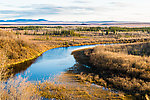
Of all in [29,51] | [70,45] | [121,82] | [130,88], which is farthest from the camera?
[70,45]

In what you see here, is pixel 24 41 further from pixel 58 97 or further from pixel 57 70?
pixel 58 97

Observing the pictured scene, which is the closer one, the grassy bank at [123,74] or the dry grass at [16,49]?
the grassy bank at [123,74]

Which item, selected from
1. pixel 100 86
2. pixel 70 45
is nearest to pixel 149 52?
pixel 100 86

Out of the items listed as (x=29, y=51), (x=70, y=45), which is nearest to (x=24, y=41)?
(x=29, y=51)

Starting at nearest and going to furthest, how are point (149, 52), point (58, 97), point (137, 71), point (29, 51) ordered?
point (58, 97), point (137, 71), point (149, 52), point (29, 51)

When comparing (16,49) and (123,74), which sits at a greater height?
(16,49)

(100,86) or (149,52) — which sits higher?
(149,52)

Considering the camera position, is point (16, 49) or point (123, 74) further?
point (16, 49)

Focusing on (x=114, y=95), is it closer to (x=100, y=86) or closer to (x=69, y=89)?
(x=100, y=86)

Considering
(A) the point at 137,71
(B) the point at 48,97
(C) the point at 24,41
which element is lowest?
(B) the point at 48,97

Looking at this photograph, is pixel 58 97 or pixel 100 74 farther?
pixel 100 74

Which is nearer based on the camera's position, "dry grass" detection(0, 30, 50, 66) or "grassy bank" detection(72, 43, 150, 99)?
"grassy bank" detection(72, 43, 150, 99)
